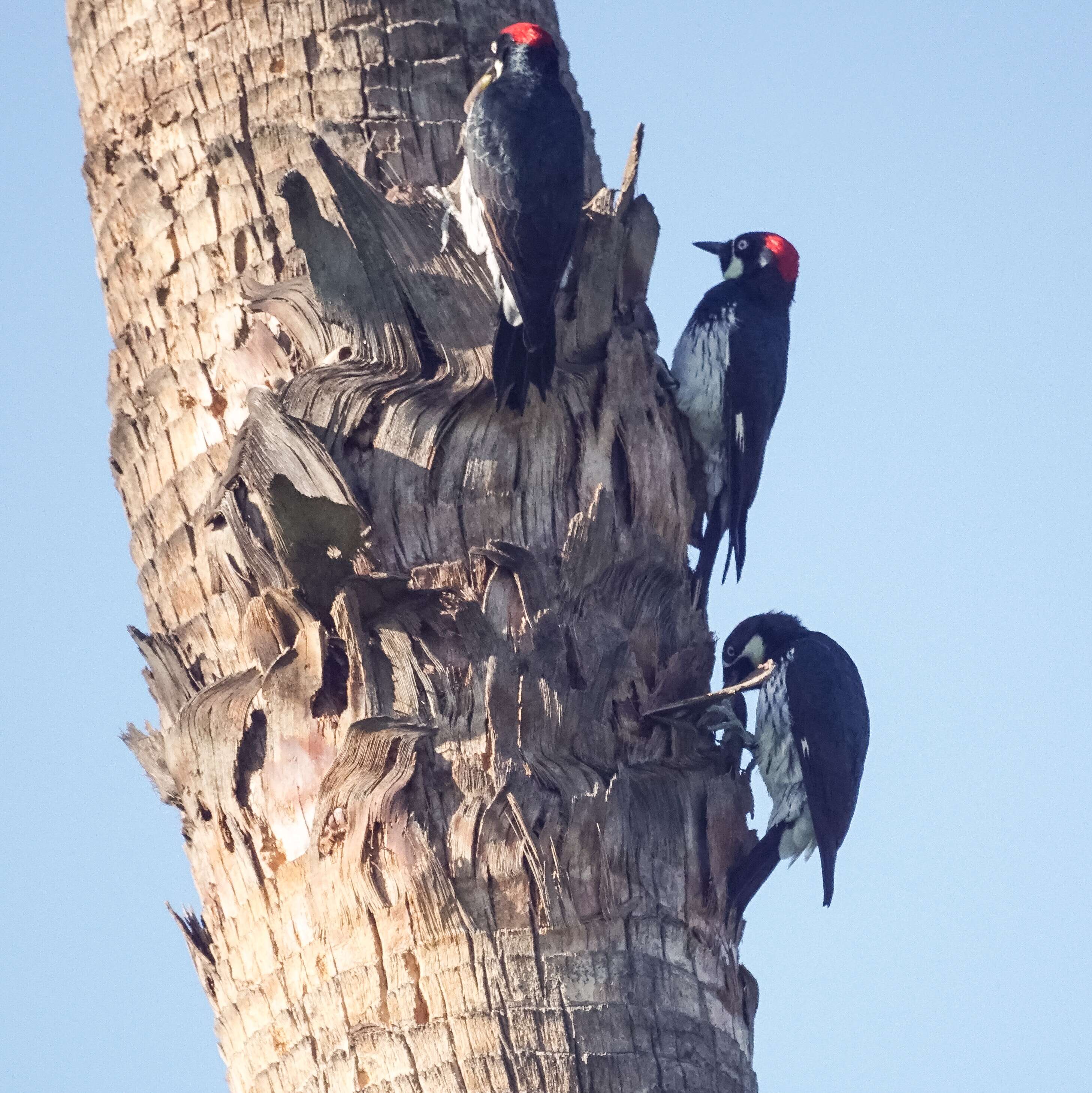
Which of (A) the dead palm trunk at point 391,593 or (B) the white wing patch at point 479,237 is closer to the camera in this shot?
(A) the dead palm trunk at point 391,593

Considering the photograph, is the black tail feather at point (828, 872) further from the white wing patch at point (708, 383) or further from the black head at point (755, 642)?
the white wing patch at point (708, 383)

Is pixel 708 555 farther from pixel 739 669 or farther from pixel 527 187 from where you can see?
pixel 739 669

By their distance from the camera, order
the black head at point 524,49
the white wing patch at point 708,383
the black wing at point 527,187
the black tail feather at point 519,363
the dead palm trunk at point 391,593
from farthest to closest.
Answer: the white wing patch at point 708,383 → the black head at point 524,49 → the black wing at point 527,187 → the black tail feather at point 519,363 → the dead palm trunk at point 391,593

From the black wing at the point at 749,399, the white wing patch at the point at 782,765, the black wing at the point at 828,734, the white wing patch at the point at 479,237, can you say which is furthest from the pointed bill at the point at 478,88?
the black wing at the point at 828,734

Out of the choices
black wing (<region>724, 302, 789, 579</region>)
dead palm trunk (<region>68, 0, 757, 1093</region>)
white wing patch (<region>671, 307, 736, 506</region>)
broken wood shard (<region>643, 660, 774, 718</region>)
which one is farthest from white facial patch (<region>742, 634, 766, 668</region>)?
broken wood shard (<region>643, 660, 774, 718</region>)

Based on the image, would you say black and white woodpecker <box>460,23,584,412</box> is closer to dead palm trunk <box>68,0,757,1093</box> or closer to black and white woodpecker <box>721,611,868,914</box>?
dead palm trunk <box>68,0,757,1093</box>

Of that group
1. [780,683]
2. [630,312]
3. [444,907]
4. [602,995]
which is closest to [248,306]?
[630,312]

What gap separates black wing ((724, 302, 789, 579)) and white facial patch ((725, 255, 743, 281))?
294mm

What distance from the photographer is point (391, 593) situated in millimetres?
3037

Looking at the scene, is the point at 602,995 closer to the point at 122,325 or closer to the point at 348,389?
the point at 348,389

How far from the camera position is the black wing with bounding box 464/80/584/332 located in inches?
142

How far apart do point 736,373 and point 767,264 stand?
1222mm

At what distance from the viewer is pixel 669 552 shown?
3.51 metres

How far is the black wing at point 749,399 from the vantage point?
16.3 ft
